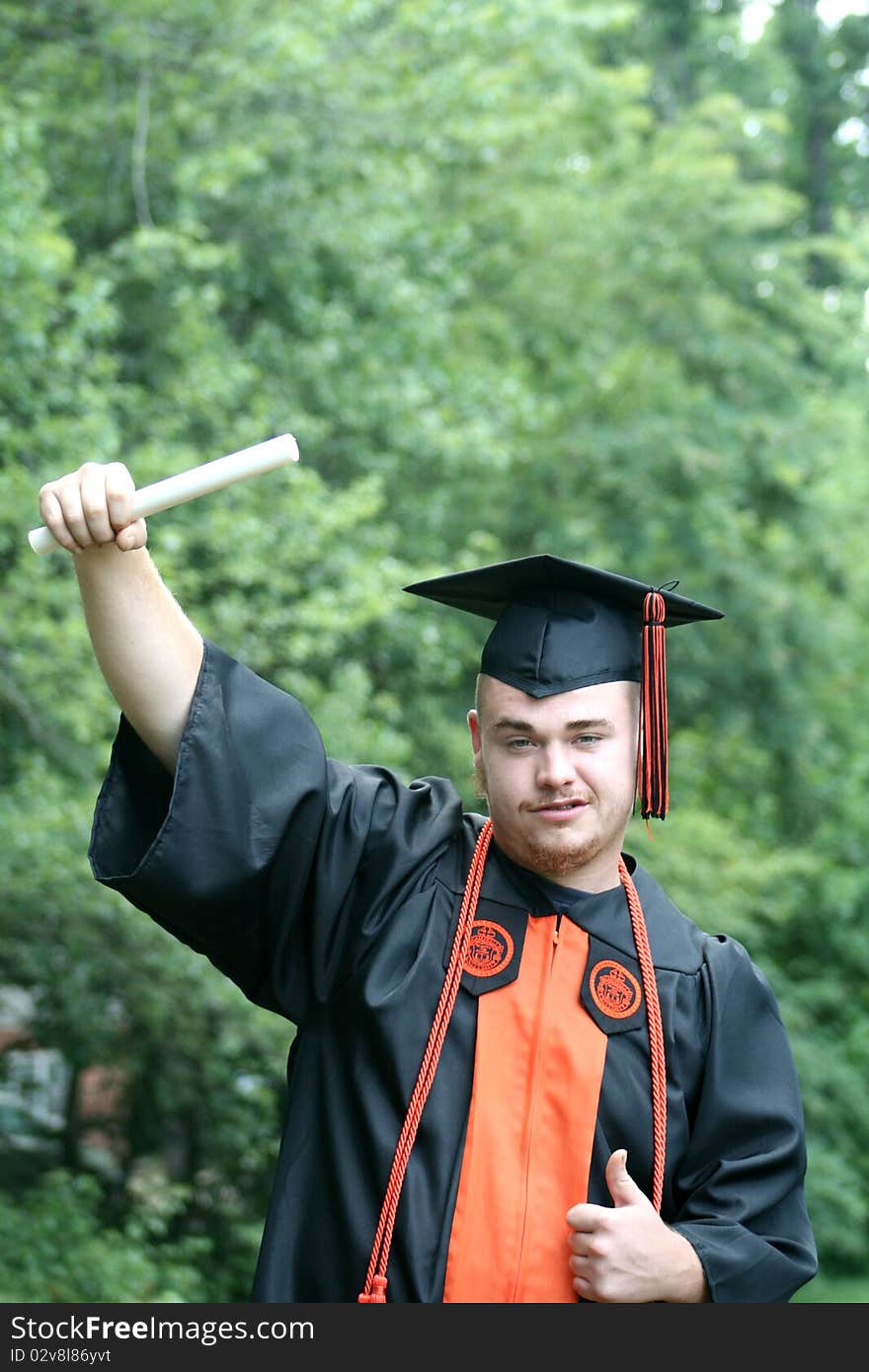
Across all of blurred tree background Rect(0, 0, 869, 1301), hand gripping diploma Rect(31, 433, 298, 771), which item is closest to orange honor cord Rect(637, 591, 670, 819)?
hand gripping diploma Rect(31, 433, 298, 771)

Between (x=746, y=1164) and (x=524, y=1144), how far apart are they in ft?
0.99

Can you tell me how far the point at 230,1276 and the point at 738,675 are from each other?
600cm

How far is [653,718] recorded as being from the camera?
6.91ft

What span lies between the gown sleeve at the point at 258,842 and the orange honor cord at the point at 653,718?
12.1 inches

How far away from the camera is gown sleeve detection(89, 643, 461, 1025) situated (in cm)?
190

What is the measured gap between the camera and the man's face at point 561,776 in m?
2.01

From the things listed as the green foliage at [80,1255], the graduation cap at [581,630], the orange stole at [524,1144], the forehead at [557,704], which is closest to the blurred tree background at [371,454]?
the green foliage at [80,1255]

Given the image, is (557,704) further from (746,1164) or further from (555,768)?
(746,1164)

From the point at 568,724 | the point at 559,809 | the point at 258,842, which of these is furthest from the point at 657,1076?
the point at 258,842

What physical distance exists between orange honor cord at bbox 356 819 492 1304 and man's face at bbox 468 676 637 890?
0.41 ft

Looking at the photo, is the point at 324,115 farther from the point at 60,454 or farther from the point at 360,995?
the point at 360,995

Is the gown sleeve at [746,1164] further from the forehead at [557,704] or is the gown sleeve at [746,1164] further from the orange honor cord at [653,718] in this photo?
the forehead at [557,704]

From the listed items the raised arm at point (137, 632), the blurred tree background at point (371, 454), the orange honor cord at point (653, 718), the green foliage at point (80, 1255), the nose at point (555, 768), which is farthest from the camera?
the blurred tree background at point (371, 454)

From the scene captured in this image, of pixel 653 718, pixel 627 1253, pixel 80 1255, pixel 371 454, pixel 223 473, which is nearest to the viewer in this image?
pixel 223 473
